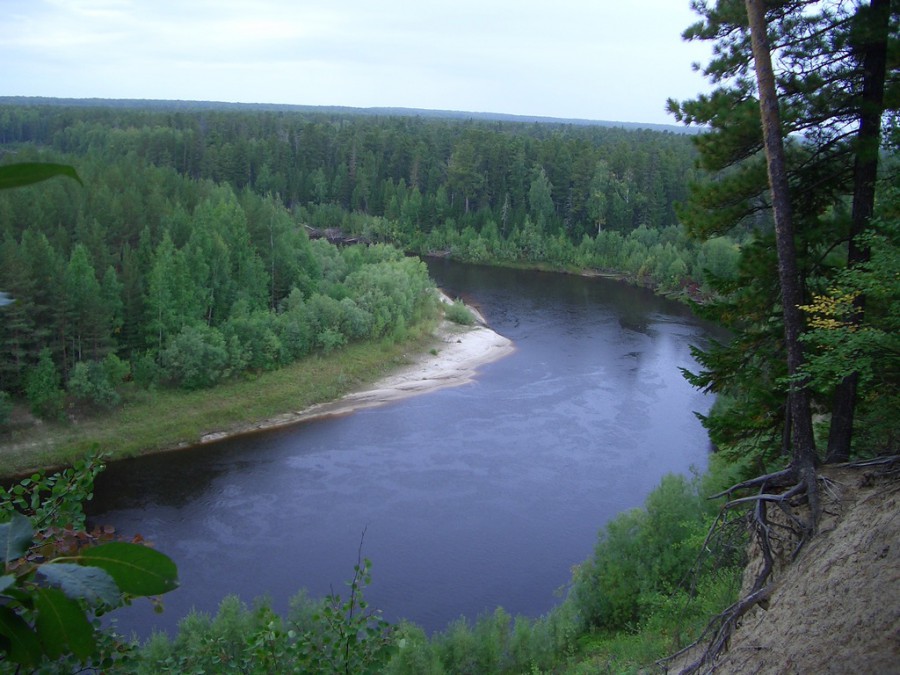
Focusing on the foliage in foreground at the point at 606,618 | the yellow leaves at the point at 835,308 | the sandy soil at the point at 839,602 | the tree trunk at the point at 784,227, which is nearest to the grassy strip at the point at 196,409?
the foliage in foreground at the point at 606,618

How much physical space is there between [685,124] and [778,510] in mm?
3454

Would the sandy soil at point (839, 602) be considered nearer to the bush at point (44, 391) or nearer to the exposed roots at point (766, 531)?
the exposed roots at point (766, 531)

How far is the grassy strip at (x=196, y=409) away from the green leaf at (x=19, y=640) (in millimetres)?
16961

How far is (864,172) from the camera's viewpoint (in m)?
6.24

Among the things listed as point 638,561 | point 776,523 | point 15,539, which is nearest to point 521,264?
point 638,561

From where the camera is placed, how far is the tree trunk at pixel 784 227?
221 inches

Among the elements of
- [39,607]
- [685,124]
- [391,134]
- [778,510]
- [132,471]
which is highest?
[391,134]

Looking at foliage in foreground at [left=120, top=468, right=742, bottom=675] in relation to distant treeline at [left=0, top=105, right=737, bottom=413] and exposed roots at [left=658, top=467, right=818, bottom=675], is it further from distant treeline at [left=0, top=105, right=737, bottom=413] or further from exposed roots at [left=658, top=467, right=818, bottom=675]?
distant treeline at [left=0, top=105, right=737, bottom=413]

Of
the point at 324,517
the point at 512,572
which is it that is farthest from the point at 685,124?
the point at 324,517

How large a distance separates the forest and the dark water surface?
139cm

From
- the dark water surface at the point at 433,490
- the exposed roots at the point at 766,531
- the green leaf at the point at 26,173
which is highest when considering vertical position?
the green leaf at the point at 26,173

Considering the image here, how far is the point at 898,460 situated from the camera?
5250 millimetres

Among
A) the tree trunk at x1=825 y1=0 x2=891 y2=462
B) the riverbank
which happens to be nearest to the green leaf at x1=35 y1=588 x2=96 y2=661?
the tree trunk at x1=825 y1=0 x2=891 y2=462

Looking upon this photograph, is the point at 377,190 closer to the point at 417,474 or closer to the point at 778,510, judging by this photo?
the point at 417,474
